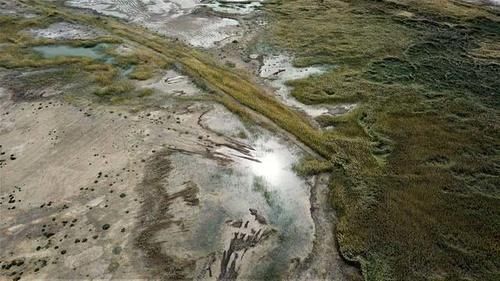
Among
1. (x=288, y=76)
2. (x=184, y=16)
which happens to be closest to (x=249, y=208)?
(x=288, y=76)

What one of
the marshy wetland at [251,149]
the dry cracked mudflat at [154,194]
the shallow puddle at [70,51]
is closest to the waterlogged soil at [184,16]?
the marshy wetland at [251,149]

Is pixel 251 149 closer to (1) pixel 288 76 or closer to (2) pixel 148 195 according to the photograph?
(2) pixel 148 195

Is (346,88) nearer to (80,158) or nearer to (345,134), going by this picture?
(345,134)

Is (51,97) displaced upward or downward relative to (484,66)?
downward

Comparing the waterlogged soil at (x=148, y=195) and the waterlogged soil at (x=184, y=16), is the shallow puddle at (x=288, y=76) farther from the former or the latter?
the waterlogged soil at (x=184, y=16)

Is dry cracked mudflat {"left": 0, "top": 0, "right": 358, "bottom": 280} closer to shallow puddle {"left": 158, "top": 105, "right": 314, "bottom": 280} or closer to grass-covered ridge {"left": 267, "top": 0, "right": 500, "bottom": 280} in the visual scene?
shallow puddle {"left": 158, "top": 105, "right": 314, "bottom": 280}

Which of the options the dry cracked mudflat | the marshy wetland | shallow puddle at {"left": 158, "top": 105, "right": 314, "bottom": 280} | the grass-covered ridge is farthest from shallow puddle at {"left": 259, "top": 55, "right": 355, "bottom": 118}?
shallow puddle at {"left": 158, "top": 105, "right": 314, "bottom": 280}

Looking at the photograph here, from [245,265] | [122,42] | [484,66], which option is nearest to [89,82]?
[122,42]

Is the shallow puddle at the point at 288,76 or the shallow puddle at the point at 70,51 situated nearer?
the shallow puddle at the point at 288,76
